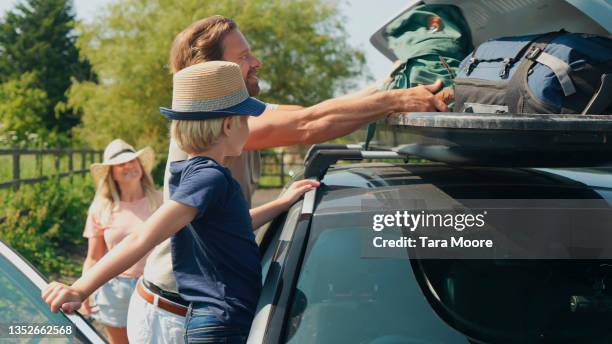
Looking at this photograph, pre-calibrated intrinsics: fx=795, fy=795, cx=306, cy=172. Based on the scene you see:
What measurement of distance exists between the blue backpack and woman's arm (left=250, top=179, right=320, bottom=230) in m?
0.64

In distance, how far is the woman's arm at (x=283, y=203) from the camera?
107 inches

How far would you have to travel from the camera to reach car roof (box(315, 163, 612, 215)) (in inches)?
99.9

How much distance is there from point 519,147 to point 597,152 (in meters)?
0.25

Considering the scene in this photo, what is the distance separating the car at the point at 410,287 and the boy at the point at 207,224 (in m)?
0.11

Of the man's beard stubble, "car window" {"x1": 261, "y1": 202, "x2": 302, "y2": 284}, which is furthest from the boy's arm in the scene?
the man's beard stubble

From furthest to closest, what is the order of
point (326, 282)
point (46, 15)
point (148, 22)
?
point (46, 15), point (148, 22), point (326, 282)

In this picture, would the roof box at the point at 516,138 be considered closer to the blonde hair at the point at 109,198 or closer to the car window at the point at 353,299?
the car window at the point at 353,299

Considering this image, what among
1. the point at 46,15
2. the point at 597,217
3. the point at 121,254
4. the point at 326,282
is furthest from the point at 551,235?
the point at 46,15

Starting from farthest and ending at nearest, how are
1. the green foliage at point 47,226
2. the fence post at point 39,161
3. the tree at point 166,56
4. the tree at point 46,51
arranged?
the tree at point 46,51
the tree at point 166,56
the fence post at point 39,161
the green foliage at point 47,226

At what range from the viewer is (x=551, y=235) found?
8.16 ft

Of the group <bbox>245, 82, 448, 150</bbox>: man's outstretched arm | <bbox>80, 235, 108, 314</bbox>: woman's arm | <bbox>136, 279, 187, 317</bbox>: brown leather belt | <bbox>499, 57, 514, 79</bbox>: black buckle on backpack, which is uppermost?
<bbox>499, 57, 514, 79</bbox>: black buckle on backpack

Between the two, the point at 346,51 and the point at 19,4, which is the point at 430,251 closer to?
the point at 346,51

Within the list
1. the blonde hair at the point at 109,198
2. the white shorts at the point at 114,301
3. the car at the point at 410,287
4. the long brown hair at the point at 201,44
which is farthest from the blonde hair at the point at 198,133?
the blonde hair at the point at 109,198

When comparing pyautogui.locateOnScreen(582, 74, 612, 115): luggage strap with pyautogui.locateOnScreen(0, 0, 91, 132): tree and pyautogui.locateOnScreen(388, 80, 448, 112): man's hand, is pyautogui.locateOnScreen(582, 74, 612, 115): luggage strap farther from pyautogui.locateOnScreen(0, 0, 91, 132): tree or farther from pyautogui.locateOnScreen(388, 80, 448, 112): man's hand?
pyautogui.locateOnScreen(0, 0, 91, 132): tree
